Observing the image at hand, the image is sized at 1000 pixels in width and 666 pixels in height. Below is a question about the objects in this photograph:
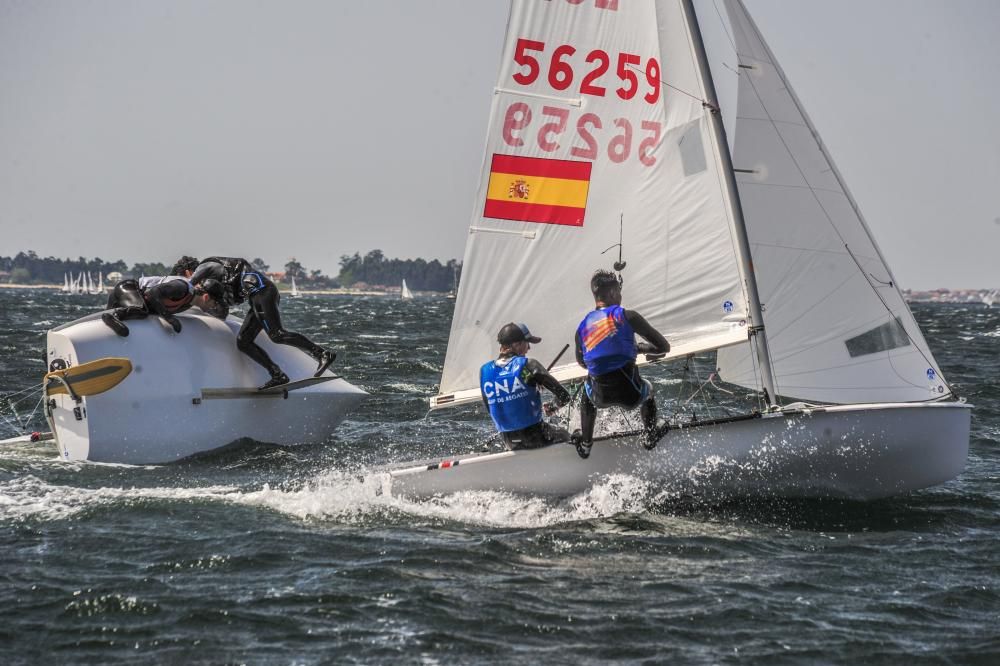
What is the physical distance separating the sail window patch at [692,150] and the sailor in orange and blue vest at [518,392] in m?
1.84

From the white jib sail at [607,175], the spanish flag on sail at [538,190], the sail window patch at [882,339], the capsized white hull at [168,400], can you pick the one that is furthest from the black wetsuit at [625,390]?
the capsized white hull at [168,400]

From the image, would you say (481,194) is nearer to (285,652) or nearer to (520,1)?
(520,1)

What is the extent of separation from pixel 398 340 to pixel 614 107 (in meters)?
22.3

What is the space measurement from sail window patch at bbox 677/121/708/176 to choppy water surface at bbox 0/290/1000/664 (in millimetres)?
2472

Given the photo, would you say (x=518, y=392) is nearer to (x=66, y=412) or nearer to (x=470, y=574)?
(x=470, y=574)

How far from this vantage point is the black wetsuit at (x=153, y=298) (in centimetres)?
1116

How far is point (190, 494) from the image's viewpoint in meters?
A: 8.87

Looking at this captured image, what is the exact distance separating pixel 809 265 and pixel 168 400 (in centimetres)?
589

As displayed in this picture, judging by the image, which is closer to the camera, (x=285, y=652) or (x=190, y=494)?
(x=285, y=652)

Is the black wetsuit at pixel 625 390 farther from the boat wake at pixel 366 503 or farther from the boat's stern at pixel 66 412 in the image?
the boat's stern at pixel 66 412

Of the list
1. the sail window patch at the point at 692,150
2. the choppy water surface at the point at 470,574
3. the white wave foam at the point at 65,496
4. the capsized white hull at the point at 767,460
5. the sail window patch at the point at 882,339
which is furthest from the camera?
the sail window patch at the point at 882,339

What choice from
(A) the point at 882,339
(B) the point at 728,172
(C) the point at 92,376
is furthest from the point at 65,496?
(A) the point at 882,339

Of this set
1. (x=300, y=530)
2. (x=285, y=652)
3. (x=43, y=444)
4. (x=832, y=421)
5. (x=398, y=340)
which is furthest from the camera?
(x=398, y=340)

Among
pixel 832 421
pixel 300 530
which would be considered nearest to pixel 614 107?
pixel 832 421
